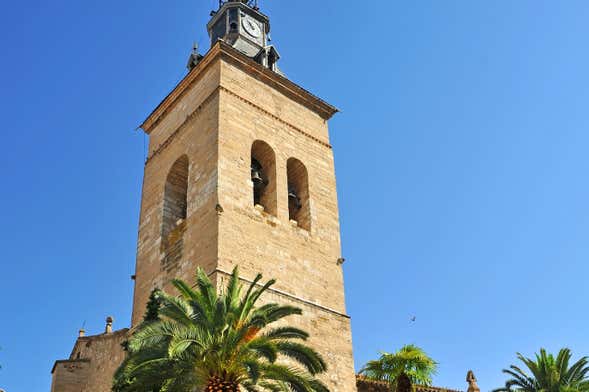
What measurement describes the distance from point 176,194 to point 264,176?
240cm

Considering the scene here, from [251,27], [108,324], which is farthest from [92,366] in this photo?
[251,27]

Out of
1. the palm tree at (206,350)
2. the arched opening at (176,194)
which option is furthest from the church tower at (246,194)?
the palm tree at (206,350)

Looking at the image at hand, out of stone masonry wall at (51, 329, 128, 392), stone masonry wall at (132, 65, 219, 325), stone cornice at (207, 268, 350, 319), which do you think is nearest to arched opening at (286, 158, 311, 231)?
stone cornice at (207, 268, 350, 319)

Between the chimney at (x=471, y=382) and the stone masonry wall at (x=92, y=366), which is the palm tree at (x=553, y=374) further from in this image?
the stone masonry wall at (x=92, y=366)

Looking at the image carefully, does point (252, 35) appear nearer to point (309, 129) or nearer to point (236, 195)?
point (309, 129)

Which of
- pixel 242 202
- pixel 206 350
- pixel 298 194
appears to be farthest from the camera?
pixel 298 194

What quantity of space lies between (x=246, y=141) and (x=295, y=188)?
215 cm

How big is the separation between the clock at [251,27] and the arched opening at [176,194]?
5639 mm

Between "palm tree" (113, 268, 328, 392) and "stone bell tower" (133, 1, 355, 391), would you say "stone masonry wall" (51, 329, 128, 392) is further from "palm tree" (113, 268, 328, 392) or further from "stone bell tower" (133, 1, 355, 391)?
"palm tree" (113, 268, 328, 392)

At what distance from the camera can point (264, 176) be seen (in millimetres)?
18578

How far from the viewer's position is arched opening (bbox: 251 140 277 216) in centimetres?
1792

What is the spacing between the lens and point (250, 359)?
11664 millimetres

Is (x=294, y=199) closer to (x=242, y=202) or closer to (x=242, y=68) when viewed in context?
(x=242, y=202)

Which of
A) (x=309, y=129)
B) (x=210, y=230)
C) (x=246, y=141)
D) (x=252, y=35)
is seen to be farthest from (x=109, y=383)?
(x=252, y=35)
